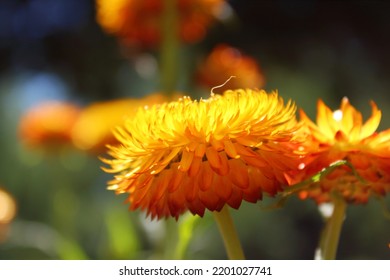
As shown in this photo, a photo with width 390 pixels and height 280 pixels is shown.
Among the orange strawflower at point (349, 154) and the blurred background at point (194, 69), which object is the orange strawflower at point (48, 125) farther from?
the orange strawflower at point (349, 154)

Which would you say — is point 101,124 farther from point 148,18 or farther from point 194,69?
point 194,69

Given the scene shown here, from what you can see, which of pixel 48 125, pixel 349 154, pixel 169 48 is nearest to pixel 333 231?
pixel 349 154

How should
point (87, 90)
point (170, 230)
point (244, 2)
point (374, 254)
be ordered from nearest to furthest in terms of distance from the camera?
point (170, 230) → point (374, 254) → point (244, 2) → point (87, 90)

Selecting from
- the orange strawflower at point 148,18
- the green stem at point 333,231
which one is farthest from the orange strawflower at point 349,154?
the orange strawflower at point 148,18

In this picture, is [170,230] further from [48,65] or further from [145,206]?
[48,65]

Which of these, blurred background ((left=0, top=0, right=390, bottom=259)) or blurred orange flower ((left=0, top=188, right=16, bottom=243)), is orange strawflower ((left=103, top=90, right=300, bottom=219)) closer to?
blurred orange flower ((left=0, top=188, right=16, bottom=243))
